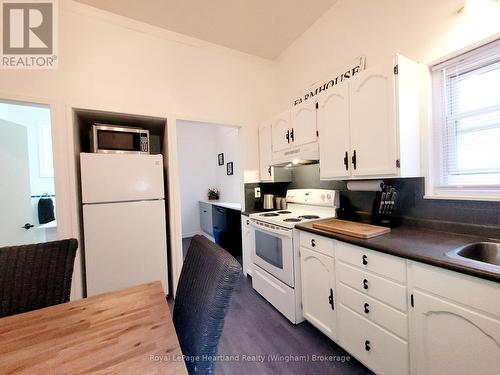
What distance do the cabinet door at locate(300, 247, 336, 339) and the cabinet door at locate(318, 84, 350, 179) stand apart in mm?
700

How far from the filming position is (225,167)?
4.66 m

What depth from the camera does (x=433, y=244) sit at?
1.17m

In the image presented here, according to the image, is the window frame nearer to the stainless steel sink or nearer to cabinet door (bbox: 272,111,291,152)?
the stainless steel sink

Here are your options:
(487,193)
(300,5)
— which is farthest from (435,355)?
(300,5)

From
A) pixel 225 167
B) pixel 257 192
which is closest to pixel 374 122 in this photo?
pixel 257 192

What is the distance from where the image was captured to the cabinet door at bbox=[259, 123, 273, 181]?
2623 millimetres

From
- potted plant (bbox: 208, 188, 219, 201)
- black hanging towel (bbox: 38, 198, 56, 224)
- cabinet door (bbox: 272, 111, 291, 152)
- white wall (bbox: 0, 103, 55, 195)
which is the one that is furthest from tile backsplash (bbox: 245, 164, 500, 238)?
white wall (bbox: 0, 103, 55, 195)

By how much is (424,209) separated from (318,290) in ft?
3.13

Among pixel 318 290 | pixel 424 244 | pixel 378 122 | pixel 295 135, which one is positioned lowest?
pixel 318 290

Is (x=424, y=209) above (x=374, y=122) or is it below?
below

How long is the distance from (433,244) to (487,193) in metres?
0.46

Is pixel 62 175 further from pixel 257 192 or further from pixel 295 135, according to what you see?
pixel 295 135

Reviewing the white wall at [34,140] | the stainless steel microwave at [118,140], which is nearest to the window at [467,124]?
the stainless steel microwave at [118,140]

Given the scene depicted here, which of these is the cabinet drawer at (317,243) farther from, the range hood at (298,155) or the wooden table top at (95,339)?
the wooden table top at (95,339)
